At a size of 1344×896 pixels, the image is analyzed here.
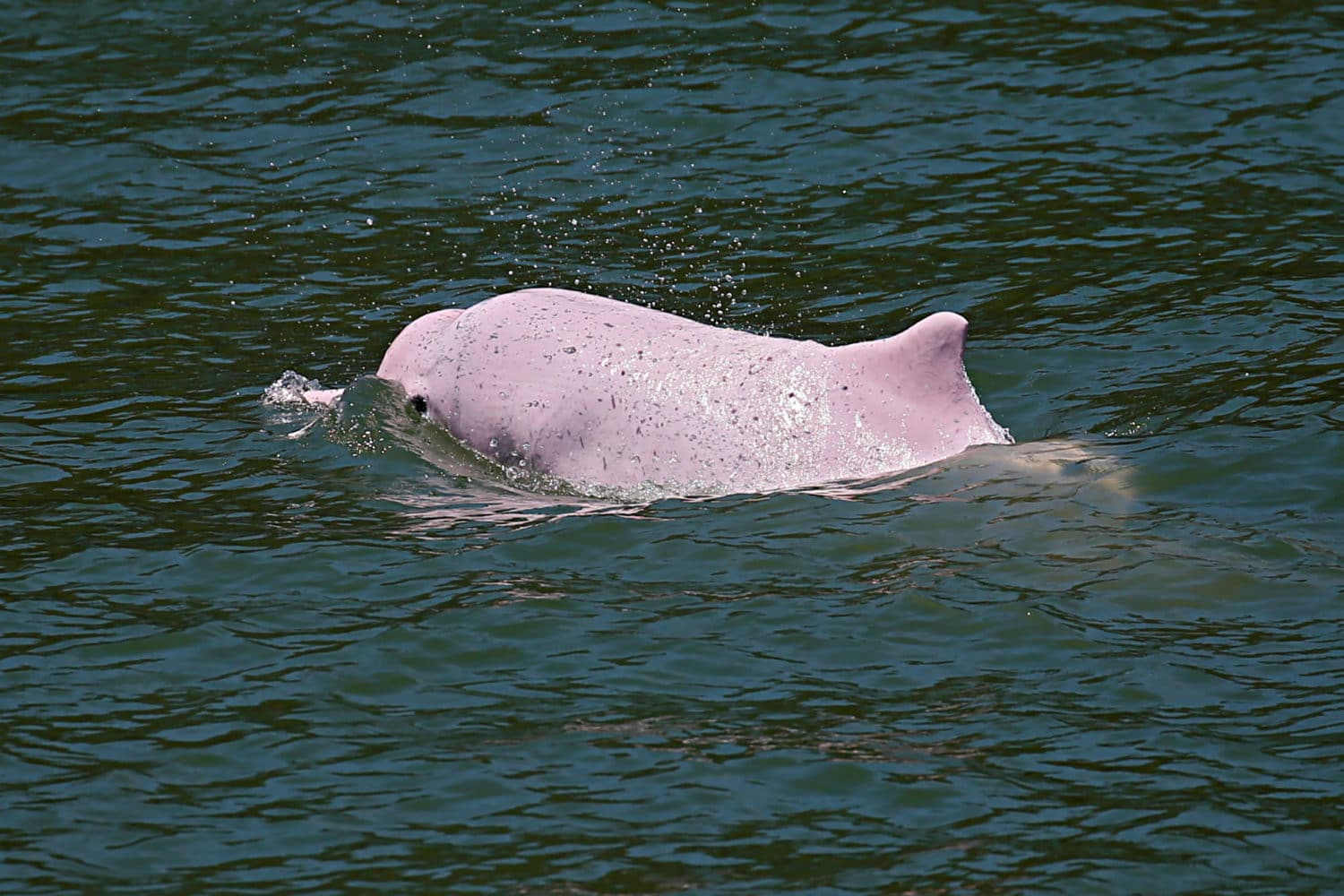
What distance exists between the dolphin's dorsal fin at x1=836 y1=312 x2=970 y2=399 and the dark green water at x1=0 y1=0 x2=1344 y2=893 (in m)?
0.46

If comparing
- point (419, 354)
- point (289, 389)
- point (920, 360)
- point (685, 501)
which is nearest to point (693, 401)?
point (685, 501)

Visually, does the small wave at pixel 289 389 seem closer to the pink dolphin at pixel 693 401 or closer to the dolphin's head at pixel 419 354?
the dolphin's head at pixel 419 354

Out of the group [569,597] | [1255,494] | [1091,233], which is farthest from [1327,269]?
[569,597]

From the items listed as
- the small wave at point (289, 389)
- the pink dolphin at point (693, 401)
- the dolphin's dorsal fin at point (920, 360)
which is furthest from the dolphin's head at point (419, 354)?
the dolphin's dorsal fin at point (920, 360)

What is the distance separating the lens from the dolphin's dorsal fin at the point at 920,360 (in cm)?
955

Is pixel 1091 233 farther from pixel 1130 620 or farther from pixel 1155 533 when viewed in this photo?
pixel 1130 620

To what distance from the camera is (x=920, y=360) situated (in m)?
9.66

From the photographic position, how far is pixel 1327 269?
1377 cm

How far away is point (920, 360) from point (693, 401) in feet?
3.98

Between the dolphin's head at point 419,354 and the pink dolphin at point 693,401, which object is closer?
the pink dolphin at point 693,401

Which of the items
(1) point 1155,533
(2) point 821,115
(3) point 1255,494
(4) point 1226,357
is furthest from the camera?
(2) point 821,115

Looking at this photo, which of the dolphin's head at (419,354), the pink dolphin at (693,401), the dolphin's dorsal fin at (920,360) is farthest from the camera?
the dolphin's head at (419,354)

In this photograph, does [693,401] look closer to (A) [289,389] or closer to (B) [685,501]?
(B) [685,501]

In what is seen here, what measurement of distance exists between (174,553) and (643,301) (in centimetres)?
522
